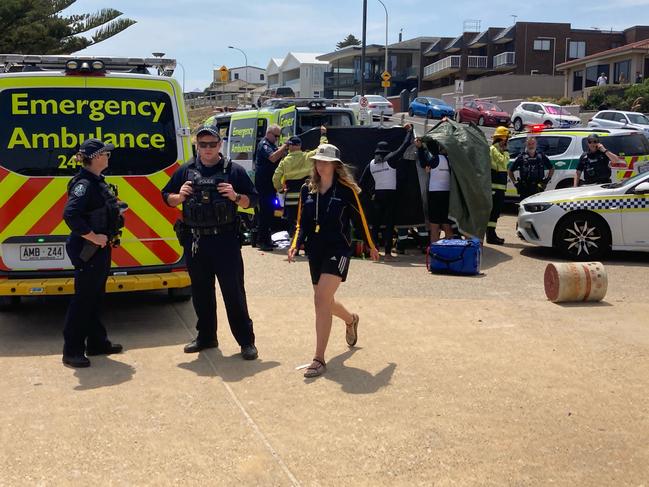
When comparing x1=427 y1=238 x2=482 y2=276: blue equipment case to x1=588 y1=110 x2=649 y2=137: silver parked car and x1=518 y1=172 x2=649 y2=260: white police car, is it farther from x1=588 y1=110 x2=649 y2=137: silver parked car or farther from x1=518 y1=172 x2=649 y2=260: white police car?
x1=588 y1=110 x2=649 y2=137: silver parked car

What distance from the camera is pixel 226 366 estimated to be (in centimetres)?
603

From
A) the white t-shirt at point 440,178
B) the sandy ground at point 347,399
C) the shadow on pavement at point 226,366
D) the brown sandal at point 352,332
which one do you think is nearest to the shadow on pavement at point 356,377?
the sandy ground at point 347,399

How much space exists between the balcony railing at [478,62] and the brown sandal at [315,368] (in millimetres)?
66352

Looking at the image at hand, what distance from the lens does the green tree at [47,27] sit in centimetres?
2347

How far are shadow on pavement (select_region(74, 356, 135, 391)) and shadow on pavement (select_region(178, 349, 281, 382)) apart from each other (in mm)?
438

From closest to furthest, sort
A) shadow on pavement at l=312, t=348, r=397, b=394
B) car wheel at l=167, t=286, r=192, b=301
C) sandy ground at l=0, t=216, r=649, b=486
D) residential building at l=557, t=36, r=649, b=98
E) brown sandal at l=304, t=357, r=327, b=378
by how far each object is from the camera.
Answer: sandy ground at l=0, t=216, r=649, b=486
shadow on pavement at l=312, t=348, r=397, b=394
brown sandal at l=304, t=357, r=327, b=378
car wheel at l=167, t=286, r=192, b=301
residential building at l=557, t=36, r=649, b=98

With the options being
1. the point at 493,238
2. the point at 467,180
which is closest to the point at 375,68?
the point at 493,238

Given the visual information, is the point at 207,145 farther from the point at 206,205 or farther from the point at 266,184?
the point at 266,184

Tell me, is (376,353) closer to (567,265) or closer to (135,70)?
(567,265)

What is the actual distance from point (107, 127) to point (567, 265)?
482 cm

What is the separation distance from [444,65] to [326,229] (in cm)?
6583

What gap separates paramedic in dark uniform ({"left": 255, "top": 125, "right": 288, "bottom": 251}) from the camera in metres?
11.8

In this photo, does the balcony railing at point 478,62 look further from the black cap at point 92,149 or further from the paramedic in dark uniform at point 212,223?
the black cap at point 92,149

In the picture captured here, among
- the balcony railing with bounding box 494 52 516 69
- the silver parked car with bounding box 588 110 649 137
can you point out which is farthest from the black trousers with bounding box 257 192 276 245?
the balcony railing with bounding box 494 52 516 69
